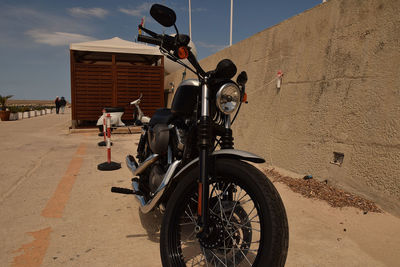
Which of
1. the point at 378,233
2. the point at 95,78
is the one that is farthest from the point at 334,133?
the point at 95,78

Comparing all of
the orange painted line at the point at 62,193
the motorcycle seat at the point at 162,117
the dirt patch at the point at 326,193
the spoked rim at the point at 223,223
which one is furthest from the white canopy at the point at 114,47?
the spoked rim at the point at 223,223

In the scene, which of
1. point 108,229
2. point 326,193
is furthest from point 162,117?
Answer: point 326,193

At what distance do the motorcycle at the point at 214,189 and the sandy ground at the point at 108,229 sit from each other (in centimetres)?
52

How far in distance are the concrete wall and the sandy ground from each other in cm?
59

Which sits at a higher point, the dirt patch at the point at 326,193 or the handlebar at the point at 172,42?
the handlebar at the point at 172,42

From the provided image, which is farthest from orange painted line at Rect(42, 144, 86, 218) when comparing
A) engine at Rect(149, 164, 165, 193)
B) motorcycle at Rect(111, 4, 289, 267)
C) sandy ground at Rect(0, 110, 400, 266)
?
motorcycle at Rect(111, 4, 289, 267)

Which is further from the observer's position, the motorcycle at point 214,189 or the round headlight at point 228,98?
the round headlight at point 228,98

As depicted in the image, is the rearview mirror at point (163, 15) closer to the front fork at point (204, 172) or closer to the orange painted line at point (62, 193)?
the front fork at point (204, 172)

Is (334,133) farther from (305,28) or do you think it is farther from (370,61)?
(305,28)

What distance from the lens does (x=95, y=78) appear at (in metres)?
11.6

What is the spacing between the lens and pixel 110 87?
11750mm

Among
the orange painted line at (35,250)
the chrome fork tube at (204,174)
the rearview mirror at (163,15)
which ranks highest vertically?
the rearview mirror at (163,15)

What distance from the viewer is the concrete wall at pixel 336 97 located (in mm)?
3170

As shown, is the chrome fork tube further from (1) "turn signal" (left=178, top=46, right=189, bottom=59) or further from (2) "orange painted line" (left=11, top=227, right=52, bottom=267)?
(2) "orange painted line" (left=11, top=227, right=52, bottom=267)
